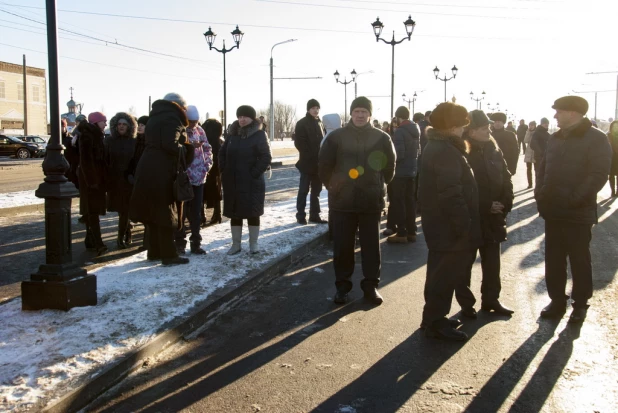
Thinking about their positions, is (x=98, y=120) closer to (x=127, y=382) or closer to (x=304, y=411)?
(x=127, y=382)

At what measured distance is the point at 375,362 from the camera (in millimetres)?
4383

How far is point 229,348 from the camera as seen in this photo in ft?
15.5

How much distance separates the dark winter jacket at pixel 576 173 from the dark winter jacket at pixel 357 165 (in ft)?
5.02

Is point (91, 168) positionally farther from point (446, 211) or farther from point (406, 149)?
point (446, 211)

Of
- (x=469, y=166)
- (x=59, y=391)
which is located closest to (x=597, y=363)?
(x=469, y=166)

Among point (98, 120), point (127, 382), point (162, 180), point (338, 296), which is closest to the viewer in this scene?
point (127, 382)

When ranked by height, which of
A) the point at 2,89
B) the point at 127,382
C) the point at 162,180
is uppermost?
the point at 2,89

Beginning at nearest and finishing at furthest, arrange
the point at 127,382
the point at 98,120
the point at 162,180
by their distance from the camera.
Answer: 1. the point at 127,382
2. the point at 162,180
3. the point at 98,120

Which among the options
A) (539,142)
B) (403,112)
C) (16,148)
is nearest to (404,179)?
(403,112)

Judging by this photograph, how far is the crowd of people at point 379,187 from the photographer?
4.84 m

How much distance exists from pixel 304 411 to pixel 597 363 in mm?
2231

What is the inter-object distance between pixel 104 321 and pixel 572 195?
4119 mm

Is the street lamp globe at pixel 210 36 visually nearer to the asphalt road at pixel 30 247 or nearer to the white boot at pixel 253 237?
the asphalt road at pixel 30 247

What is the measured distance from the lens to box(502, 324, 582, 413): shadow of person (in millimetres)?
3672
